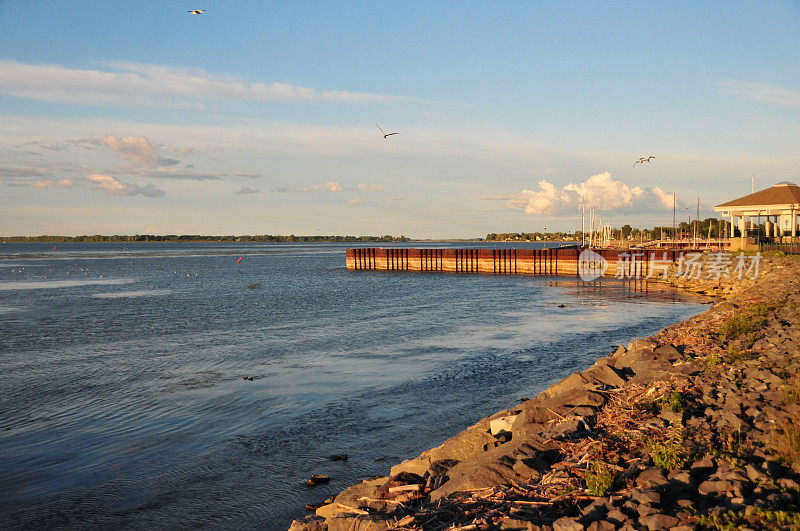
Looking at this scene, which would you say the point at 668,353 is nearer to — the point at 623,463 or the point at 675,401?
the point at 675,401

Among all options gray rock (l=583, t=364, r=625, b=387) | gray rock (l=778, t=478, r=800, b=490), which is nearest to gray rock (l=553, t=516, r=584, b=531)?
gray rock (l=778, t=478, r=800, b=490)

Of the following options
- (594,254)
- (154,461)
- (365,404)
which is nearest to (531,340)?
(365,404)

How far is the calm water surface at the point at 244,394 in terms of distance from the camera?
9.50 metres

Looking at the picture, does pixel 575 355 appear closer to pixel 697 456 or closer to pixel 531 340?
pixel 531 340

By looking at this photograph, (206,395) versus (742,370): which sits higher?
(742,370)

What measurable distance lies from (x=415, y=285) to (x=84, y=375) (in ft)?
134

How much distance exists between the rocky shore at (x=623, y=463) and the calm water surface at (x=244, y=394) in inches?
105

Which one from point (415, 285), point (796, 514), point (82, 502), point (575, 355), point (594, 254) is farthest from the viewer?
point (594, 254)

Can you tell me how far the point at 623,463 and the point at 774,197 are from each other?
171 feet

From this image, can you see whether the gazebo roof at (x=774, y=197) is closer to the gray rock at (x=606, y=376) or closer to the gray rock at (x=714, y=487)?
the gray rock at (x=606, y=376)

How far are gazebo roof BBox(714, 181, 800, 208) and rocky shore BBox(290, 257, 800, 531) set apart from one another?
4388 cm

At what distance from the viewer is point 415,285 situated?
57.7 metres

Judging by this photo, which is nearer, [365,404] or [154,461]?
[154,461]
